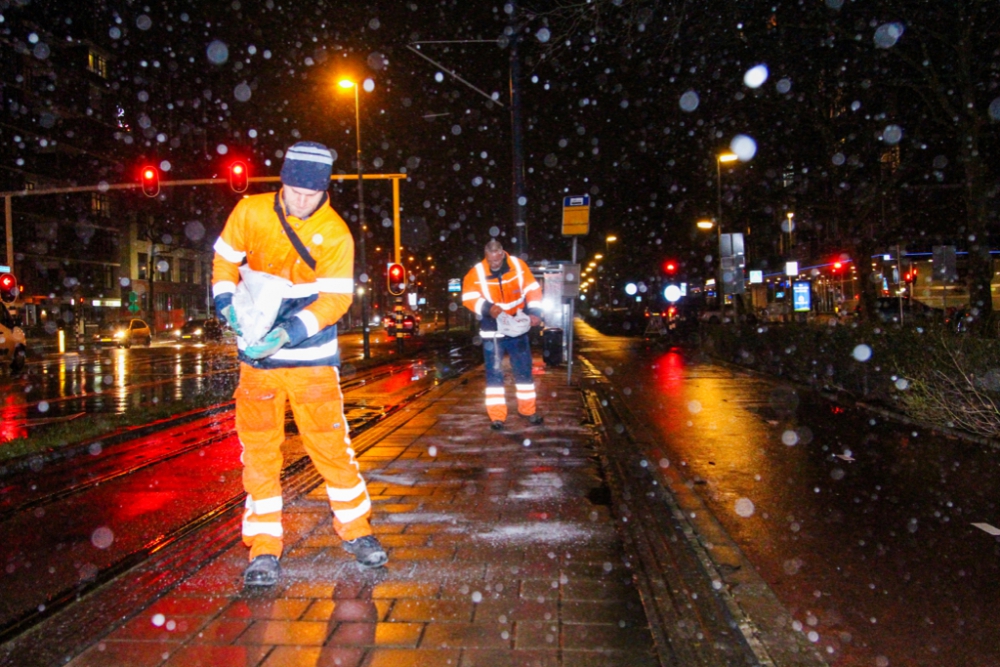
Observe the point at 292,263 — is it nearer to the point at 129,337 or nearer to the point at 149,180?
the point at 149,180

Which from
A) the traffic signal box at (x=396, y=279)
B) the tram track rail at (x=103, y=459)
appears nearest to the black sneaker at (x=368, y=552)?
the tram track rail at (x=103, y=459)

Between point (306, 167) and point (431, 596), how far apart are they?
2290 millimetres

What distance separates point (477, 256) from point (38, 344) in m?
23.9

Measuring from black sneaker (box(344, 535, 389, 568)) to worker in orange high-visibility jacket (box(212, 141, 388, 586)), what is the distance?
0.31m

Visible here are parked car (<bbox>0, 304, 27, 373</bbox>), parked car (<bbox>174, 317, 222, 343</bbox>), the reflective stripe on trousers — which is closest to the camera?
the reflective stripe on trousers

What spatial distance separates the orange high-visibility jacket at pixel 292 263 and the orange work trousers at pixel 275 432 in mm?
82

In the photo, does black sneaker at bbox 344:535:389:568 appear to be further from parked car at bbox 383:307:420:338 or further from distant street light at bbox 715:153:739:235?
parked car at bbox 383:307:420:338

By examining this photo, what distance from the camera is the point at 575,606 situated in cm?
396

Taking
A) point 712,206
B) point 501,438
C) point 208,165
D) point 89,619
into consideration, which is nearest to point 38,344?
point 208,165

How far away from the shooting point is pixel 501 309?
8.70 m

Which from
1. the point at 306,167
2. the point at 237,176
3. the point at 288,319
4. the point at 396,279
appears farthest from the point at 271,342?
the point at 396,279

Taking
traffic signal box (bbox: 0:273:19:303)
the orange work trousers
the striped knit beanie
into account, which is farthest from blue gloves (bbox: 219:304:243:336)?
traffic signal box (bbox: 0:273:19:303)

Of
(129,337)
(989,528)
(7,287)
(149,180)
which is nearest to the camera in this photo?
(989,528)

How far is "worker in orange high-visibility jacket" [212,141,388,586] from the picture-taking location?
4.15m
